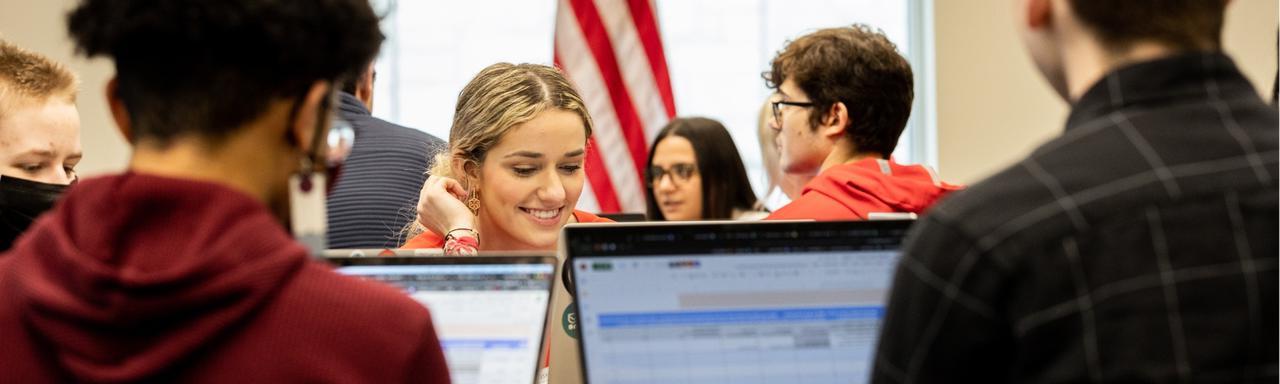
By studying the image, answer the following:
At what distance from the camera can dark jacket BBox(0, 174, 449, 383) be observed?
0.91 meters

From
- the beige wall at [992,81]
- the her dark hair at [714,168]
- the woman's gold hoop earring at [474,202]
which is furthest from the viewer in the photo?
the beige wall at [992,81]

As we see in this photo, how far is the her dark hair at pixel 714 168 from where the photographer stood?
4312 millimetres

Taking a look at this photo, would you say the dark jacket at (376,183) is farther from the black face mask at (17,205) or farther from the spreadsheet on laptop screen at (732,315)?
the spreadsheet on laptop screen at (732,315)

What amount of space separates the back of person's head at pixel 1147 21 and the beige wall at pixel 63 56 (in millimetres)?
3949

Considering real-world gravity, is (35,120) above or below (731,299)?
above

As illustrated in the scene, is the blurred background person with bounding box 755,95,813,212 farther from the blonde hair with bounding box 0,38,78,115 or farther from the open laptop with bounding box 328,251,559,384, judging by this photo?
the open laptop with bounding box 328,251,559,384

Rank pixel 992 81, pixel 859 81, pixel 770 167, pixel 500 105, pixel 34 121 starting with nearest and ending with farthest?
pixel 34 121
pixel 500 105
pixel 859 81
pixel 770 167
pixel 992 81

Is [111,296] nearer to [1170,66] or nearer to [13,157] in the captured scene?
[1170,66]

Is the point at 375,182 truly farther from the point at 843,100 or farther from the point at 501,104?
the point at 843,100

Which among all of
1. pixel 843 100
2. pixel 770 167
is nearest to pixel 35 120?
pixel 843 100

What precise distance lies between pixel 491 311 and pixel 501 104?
0.93 meters

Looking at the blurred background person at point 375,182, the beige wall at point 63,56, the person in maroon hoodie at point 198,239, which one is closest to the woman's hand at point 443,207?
the blurred background person at point 375,182

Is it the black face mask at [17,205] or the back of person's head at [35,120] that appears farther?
the back of person's head at [35,120]

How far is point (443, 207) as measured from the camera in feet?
7.74
